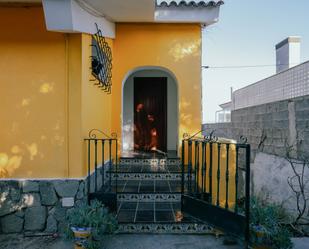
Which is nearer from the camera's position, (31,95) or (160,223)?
(160,223)

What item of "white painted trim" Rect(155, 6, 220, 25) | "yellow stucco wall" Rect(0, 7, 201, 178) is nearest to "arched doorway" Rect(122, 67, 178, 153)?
"white painted trim" Rect(155, 6, 220, 25)

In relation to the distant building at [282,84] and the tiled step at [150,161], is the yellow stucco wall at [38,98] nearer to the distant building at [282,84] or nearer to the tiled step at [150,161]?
the tiled step at [150,161]

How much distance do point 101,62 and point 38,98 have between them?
1159 millimetres

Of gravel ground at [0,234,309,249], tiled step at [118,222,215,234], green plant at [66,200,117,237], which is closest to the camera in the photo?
green plant at [66,200,117,237]

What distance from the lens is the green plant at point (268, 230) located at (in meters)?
2.63

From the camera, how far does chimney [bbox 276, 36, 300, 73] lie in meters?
7.38

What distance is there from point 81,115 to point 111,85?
71.1 inches

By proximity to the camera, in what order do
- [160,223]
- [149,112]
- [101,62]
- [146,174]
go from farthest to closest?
[149,112], [146,174], [101,62], [160,223]

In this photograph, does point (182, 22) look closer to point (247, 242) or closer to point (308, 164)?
point (308, 164)

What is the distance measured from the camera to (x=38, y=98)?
11.6ft

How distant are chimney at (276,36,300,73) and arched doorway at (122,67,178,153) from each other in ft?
11.9

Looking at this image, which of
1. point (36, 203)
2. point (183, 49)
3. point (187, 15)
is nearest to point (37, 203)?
point (36, 203)

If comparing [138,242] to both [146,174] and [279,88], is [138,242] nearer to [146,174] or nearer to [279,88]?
[146,174]

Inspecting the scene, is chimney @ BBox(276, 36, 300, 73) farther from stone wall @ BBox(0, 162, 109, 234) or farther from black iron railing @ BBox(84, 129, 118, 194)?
stone wall @ BBox(0, 162, 109, 234)
